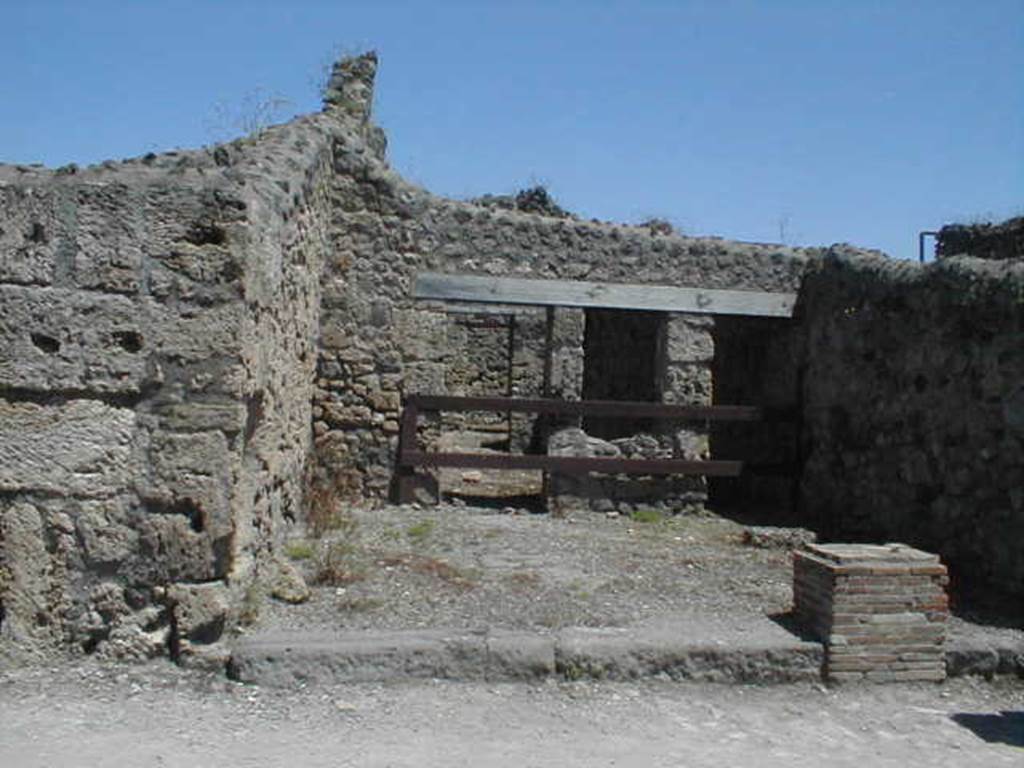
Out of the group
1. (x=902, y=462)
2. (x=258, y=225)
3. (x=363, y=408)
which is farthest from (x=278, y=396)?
(x=902, y=462)

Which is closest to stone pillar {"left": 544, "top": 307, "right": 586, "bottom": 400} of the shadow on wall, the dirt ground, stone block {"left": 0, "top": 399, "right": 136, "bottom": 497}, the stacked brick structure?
the dirt ground

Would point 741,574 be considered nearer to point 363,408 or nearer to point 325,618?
point 325,618

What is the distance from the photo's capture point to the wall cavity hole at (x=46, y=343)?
509cm

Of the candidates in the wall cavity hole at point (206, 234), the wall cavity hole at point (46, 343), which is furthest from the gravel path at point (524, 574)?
the wall cavity hole at point (206, 234)

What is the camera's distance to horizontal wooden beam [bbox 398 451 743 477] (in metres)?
9.83

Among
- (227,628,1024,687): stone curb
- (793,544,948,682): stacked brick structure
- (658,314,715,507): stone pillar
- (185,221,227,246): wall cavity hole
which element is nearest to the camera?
(227,628,1024,687): stone curb

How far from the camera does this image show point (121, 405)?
518 centimetres

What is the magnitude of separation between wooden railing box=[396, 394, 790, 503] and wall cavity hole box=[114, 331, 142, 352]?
4742 mm

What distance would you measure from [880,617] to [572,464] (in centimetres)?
468

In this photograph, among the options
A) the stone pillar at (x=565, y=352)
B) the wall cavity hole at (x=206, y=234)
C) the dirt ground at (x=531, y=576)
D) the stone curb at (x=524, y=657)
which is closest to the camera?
the stone curb at (x=524, y=657)

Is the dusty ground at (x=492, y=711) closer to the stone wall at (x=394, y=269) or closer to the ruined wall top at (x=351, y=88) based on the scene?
the stone wall at (x=394, y=269)

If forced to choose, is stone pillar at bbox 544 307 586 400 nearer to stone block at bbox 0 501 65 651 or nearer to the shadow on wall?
the shadow on wall

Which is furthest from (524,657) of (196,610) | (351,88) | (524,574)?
(351,88)

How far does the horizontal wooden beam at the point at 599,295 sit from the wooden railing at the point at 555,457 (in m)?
1.00
